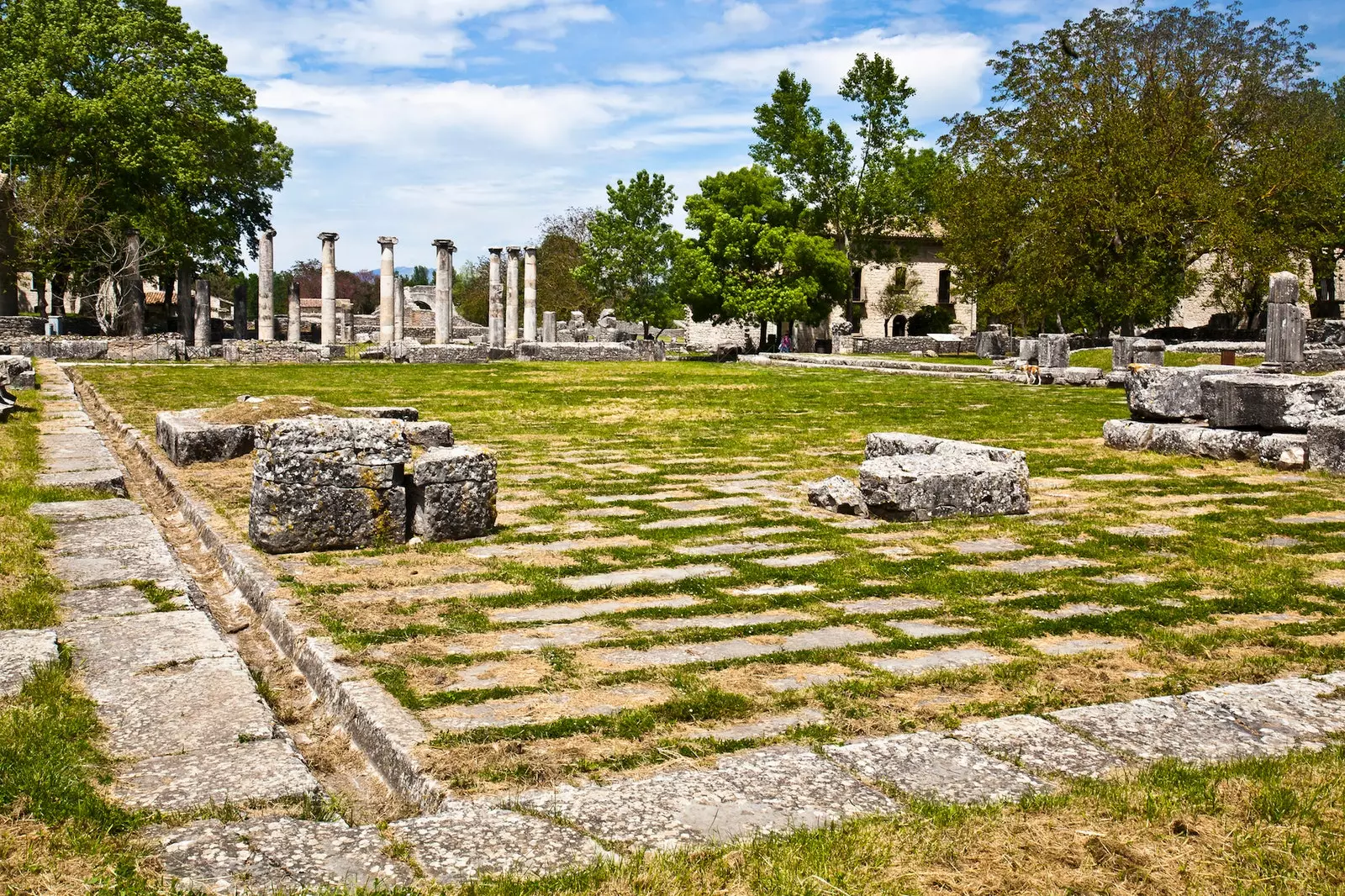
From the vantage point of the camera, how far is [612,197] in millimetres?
57406

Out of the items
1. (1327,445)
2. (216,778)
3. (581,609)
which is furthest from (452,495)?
(1327,445)

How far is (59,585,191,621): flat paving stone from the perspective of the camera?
5566mm

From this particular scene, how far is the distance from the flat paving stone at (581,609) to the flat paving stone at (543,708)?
117 centimetres

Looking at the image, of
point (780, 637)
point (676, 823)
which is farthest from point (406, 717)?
point (780, 637)

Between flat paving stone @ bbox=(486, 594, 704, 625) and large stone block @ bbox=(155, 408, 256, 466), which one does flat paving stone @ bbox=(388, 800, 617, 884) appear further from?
large stone block @ bbox=(155, 408, 256, 466)

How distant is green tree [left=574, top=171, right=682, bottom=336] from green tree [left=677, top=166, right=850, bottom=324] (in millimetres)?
8478

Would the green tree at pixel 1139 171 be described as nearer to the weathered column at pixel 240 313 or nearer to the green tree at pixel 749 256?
the green tree at pixel 749 256

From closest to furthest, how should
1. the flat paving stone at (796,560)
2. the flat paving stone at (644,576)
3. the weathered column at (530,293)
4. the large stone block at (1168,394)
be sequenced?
the flat paving stone at (644,576) → the flat paving stone at (796,560) → the large stone block at (1168,394) → the weathered column at (530,293)

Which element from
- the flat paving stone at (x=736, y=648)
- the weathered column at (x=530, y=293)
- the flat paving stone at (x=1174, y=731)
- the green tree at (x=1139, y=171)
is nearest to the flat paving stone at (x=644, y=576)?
the flat paving stone at (x=736, y=648)

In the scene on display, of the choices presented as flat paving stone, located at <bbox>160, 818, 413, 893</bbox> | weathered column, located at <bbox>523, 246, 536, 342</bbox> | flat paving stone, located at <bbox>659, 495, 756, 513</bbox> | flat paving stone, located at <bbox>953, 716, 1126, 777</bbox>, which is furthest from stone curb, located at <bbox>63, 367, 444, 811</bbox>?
weathered column, located at <bbox>523, 246, 536, 342</bbox>

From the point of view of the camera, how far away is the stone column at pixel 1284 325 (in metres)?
24.2

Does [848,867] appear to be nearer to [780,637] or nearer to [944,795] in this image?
[944,795]

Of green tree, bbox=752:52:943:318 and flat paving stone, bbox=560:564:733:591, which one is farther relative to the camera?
green tree, bbox=752:52:943:318

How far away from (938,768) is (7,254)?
52.0 metres
